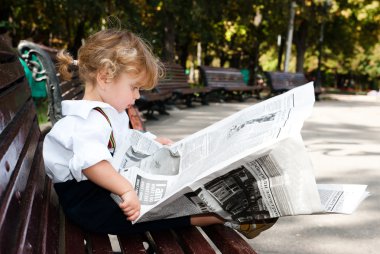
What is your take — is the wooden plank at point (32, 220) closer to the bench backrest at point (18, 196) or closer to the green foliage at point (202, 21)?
the bench backrest at point (18, 196)

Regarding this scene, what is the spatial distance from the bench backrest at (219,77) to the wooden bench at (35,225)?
12087 millimetres

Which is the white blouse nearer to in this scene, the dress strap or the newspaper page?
the dress strap

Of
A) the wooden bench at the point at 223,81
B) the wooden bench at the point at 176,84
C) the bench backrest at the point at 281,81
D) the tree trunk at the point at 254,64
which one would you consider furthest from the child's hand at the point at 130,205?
the tree trunk at the point at 254,64

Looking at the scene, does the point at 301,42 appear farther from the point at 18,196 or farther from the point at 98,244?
the point at 18,196

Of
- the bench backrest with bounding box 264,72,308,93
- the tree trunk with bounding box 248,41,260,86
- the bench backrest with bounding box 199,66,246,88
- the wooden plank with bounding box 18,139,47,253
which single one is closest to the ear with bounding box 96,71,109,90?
the wooden plank with bounding box 18,139,47,253

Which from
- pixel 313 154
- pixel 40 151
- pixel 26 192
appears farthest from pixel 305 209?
pixel 313 154

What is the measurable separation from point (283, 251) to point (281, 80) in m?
13.5

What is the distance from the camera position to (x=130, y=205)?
1.62 metres

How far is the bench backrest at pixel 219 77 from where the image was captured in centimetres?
1405

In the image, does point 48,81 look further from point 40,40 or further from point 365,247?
point 40,40

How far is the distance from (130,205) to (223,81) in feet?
43.3

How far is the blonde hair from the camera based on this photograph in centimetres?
182

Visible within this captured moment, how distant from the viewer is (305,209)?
143 cm

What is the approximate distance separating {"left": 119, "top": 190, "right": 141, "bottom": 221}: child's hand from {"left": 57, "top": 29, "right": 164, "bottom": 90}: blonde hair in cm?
46
